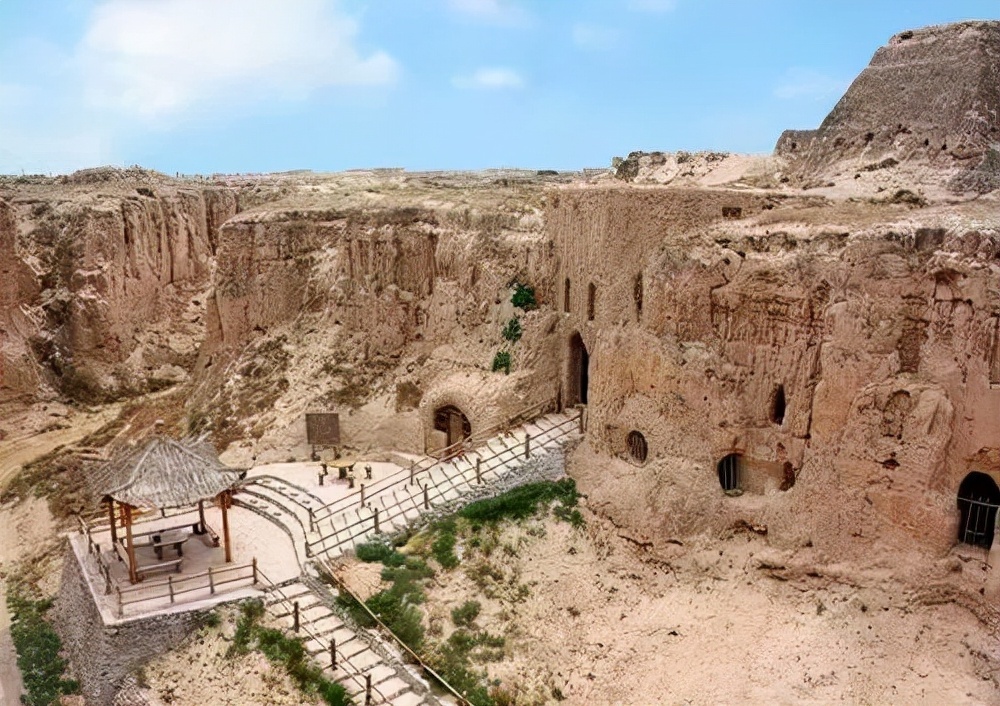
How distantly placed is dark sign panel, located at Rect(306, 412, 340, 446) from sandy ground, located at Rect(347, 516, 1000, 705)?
7732mm

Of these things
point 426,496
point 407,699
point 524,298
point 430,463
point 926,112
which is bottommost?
point 407,699

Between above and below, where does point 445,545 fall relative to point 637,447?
below

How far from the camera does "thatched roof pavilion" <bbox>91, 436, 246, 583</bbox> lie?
771 inches

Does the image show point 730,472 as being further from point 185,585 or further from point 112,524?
point 112,524

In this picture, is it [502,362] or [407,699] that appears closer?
[407,699]

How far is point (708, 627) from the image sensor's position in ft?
60.7

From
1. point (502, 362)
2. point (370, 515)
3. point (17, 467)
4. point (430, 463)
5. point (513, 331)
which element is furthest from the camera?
point (17, 467)

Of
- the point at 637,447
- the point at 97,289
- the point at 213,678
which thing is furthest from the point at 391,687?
the point at 97,289

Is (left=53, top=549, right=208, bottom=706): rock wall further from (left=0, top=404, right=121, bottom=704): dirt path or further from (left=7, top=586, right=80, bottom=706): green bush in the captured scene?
(left=0, top=404, right=121, bottom=704): dirt path

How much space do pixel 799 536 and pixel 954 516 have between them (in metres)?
3.10

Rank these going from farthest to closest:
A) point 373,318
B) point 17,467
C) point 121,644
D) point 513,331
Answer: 1. point 17,467
2. point 373,318
3. point 513,331
4. point 121,644

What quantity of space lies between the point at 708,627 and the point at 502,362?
1036 cm

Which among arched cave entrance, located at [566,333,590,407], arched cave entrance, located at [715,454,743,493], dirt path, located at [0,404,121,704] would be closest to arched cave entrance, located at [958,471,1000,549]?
arched cave entrance, located at [715,454,743,493]

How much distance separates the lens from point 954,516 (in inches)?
666
